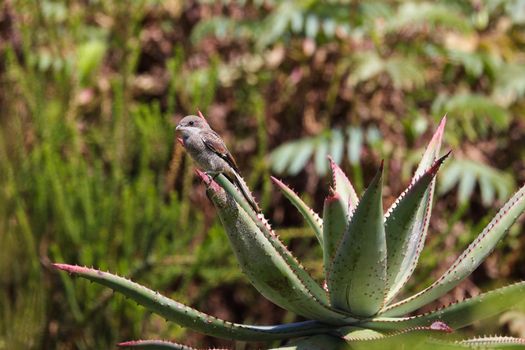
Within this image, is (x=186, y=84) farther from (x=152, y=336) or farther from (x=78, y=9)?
(x=152, y=336)

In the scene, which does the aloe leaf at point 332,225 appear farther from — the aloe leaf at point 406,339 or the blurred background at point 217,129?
the blurred background at point 217,129

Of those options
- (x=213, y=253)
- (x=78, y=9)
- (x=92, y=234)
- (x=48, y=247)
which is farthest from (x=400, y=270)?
(x=78, y=9)

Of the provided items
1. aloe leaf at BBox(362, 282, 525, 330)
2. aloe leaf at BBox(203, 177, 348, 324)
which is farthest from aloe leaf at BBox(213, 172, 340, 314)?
aloe leaf at BBox(362, 282, 525, 330)

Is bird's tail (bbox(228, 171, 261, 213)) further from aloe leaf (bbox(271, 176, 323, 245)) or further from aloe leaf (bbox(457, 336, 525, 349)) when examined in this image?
aloe leaf (bbox(457, 336, 525, 349))

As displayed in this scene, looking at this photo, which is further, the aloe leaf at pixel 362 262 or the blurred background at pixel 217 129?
the blurred background at pixel 217 129

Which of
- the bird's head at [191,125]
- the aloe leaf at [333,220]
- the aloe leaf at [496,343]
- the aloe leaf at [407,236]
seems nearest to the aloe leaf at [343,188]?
the aloe leaf at [333,220]

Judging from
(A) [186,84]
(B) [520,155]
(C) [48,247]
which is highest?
(A) [186,84]

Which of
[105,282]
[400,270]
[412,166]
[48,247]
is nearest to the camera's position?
[105,282]
